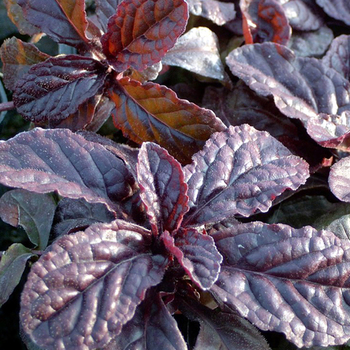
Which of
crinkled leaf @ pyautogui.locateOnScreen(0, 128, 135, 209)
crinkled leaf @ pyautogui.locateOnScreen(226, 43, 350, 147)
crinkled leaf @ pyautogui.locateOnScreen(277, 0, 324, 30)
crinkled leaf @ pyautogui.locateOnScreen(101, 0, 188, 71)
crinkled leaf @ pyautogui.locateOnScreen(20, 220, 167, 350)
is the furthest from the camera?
crinkled leaf @ pyautogui.locateOnScreen(277, 0, 324, 30)

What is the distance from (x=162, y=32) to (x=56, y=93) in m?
0.25

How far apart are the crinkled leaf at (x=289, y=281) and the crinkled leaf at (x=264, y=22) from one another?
0.60 meters

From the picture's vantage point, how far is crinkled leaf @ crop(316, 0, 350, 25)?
1260 millimetres

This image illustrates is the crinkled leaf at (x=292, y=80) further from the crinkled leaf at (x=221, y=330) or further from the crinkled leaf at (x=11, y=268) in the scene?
the crinkled leaf at (x=11, y=268)

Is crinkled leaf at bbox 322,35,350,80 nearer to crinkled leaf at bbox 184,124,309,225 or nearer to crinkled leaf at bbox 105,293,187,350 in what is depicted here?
crinkled leaf at bbox 184,124,309,225

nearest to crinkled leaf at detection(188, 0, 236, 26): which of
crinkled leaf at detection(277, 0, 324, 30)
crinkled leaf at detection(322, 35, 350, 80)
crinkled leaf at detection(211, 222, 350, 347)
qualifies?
crinkled leaf at detection(277, 0, 324, 30)

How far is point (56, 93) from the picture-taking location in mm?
908

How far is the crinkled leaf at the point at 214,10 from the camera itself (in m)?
1.12

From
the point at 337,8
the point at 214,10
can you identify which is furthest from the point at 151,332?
the point at 337,8

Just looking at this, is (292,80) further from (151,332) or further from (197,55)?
(151,332)

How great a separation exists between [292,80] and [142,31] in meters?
0.40

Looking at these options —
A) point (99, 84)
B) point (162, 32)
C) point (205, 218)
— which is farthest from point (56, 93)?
point (205, 218)

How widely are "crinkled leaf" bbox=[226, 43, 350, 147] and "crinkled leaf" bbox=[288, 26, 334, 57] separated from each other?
0.57 feet

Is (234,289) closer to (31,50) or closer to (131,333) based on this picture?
(131,333)
